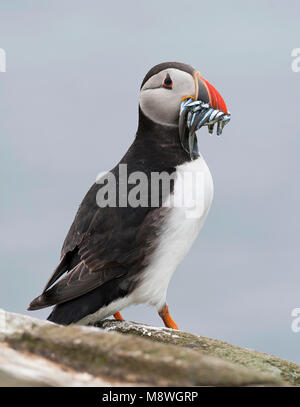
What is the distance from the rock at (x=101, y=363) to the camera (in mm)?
4480

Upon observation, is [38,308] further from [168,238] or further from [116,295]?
[168,238]

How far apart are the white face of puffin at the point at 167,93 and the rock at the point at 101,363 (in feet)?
11.5

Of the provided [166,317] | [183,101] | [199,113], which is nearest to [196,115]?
[199,113]

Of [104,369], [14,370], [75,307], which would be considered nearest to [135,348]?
[104,369]

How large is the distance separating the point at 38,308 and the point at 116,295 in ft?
2.78

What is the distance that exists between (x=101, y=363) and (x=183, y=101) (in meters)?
4.05

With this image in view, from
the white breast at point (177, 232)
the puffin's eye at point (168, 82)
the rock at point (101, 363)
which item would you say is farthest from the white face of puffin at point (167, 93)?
the rock at point (101, 363)

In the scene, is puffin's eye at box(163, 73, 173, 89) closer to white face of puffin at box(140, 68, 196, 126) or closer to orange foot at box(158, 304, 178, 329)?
white face of puffin at box(140, 68, 196, 126)

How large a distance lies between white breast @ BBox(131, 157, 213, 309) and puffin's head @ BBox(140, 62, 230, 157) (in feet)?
1.48

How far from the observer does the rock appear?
4480 millimetres

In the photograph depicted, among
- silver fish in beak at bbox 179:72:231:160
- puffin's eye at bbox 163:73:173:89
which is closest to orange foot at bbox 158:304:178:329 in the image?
silver fish in beak at bbox 179:72:231:160
